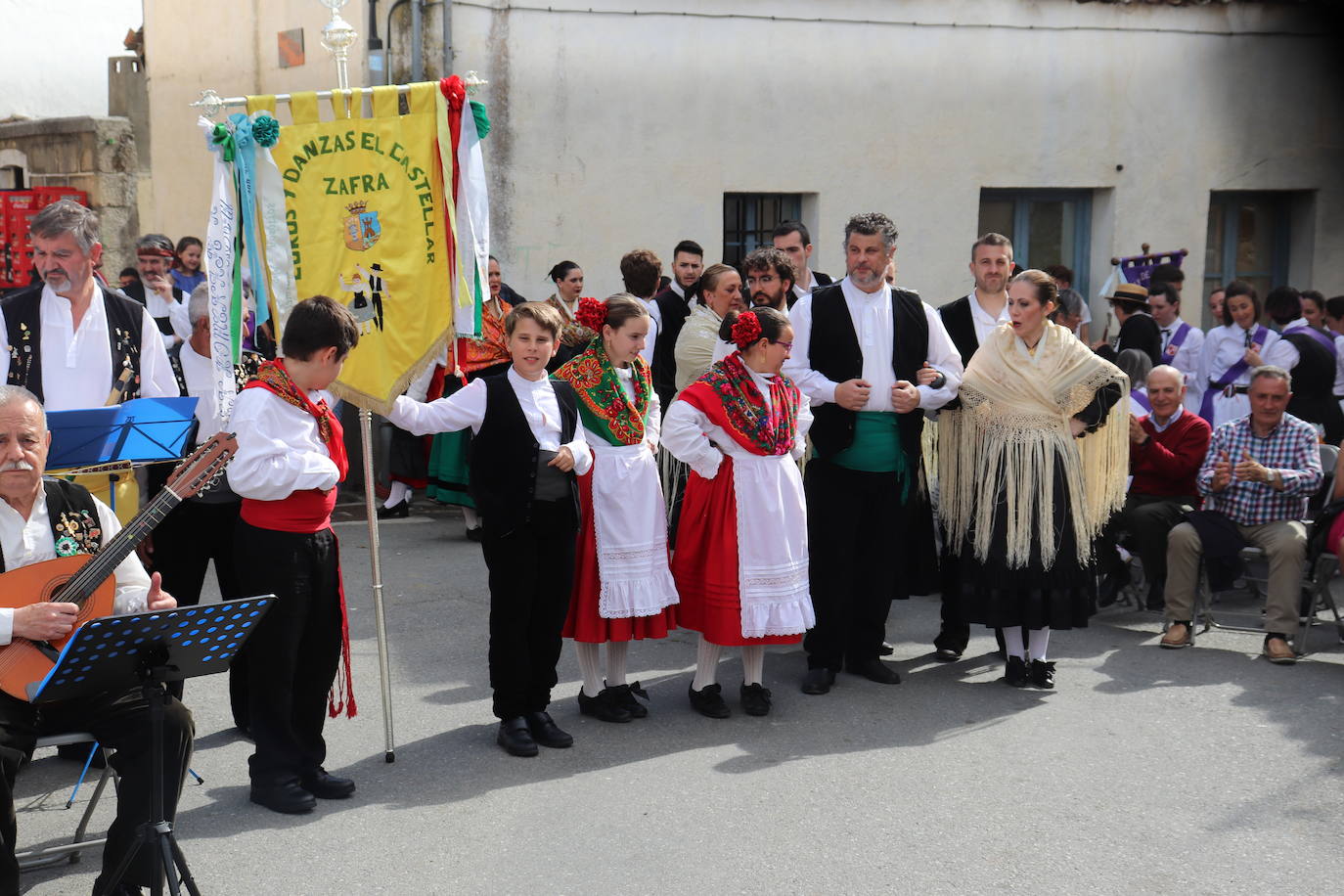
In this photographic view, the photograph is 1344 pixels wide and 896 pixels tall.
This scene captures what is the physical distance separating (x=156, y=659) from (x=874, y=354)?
→ 11.5 feet

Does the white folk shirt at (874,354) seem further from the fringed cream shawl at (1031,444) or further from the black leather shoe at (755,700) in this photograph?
the black leather shoe at (755,700)

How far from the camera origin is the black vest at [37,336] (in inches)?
212

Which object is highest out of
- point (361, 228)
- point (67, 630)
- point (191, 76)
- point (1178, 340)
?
point (191, 76)

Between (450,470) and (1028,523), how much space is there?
14.7 ft

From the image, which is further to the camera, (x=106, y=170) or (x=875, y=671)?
(x=106, y=170)

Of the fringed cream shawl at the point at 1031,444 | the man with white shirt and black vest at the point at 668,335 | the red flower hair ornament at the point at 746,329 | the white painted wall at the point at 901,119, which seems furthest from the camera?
the white painted wall at the point at 901,119

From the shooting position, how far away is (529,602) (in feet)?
17.2

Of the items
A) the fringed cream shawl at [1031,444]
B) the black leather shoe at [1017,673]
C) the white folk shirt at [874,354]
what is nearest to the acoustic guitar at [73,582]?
the white folk shirt at [874,354]

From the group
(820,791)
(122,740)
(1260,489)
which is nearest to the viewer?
(122,740)

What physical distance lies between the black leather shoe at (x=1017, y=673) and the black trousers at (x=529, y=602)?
209 cm

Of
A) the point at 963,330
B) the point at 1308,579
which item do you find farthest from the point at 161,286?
the point at 1308,579

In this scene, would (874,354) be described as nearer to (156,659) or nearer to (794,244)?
(794,244)

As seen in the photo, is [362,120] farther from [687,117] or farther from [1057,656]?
[687,117]

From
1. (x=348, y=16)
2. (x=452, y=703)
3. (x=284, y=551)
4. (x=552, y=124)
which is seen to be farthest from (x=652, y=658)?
(x=348, y=16)
